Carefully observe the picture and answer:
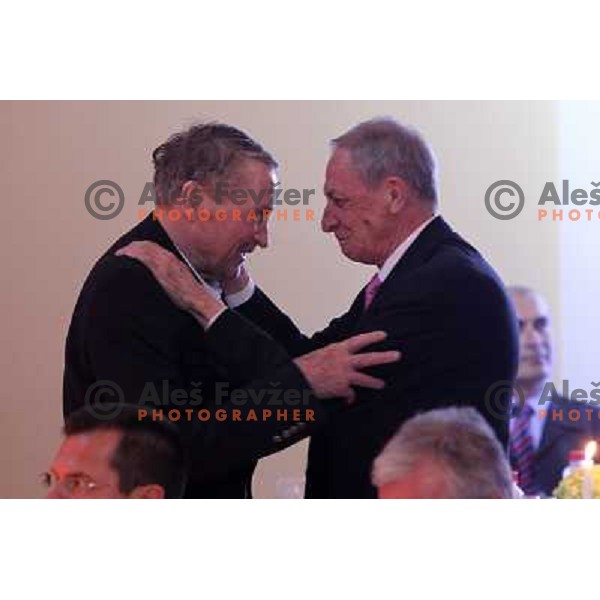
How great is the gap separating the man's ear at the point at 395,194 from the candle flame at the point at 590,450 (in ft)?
2.39

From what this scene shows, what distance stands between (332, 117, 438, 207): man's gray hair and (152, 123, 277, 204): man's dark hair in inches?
8.2

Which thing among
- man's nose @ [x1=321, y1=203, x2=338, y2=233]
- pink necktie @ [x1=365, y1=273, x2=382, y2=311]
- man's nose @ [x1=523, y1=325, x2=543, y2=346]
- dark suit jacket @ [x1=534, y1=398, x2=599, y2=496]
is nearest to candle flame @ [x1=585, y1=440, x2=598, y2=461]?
dark suit jacket @ [x1=534, y1=398, x2=599, y2=496]

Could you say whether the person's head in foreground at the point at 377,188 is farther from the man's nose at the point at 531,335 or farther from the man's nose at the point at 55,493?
the man's nose at the point at 55,493

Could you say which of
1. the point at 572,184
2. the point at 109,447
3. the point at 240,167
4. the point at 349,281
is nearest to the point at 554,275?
the point at 572,184

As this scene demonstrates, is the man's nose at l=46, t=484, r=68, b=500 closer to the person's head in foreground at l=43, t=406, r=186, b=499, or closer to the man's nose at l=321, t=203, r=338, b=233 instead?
the person's head in foreground at l=43, t=406, r=186, b=499

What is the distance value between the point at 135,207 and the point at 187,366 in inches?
16.3

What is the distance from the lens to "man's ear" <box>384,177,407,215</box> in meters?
4.29

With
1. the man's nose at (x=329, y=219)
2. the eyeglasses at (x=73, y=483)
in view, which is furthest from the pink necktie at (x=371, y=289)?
the eyeglasses at (x=73, y=483)

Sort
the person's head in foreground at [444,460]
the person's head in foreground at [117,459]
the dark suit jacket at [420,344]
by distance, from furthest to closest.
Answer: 1. the dark suit jacket at [420,344]
2. the person's head in foreground at [117,459]
3. the person's head in foreground at [444,460]

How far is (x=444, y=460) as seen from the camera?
3.90 m

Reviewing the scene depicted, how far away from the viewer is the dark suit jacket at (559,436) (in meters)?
4.29

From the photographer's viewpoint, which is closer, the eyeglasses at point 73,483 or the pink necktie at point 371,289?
the eyeglasses at point 73,483

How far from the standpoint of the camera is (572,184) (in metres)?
4.34

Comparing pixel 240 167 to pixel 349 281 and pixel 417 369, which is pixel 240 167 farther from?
pixel 417 369
